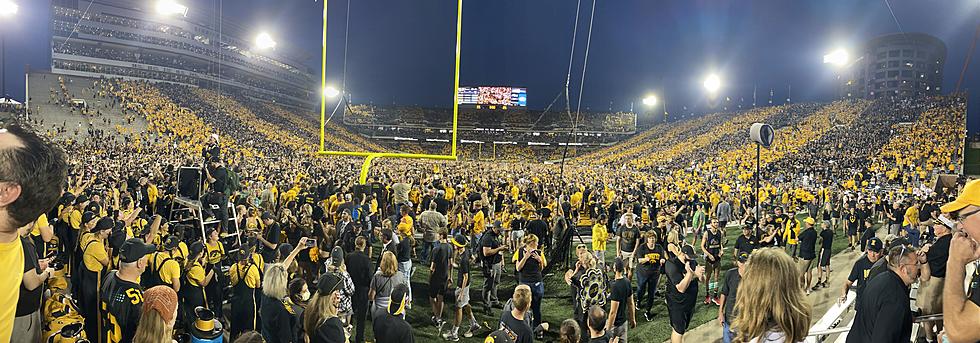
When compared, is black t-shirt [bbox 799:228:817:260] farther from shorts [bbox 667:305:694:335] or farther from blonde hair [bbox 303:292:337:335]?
blonde hair [bbox 303:292:337:335]

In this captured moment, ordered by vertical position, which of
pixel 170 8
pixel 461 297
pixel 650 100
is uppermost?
pixel 170 8

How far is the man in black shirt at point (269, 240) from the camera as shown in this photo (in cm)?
639

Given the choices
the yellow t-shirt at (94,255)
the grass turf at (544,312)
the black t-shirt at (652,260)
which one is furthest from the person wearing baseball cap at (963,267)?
the yellow t-shirt at (94,255)

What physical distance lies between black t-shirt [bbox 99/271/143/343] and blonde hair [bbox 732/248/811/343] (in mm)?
3504

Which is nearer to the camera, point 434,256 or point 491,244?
point 434,256

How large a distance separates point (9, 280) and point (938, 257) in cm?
581

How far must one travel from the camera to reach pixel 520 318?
12.3 feet

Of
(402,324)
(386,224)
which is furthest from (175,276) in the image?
(386,224)

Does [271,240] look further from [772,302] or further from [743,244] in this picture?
[743,244]

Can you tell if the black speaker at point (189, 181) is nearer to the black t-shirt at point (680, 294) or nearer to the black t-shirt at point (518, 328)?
the black t-shirt at point (518, 328)

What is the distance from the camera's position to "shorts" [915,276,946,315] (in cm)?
353

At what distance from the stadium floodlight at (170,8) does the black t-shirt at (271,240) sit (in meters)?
46.7

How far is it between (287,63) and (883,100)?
53566 mm

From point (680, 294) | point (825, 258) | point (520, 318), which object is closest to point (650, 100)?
point (825, 258)
